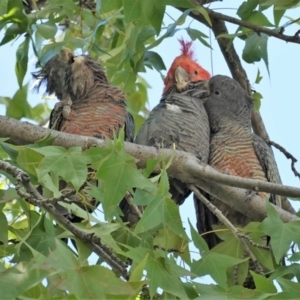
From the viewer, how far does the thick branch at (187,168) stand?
3355 mm

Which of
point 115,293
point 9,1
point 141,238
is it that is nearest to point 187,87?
point 9,1

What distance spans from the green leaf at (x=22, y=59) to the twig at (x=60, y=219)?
1175mm

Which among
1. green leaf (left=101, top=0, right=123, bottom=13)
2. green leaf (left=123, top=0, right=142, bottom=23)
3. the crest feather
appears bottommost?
green leaf (left=123, top=0, right=142, bottom=23)

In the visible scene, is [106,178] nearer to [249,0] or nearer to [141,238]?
[141,238]

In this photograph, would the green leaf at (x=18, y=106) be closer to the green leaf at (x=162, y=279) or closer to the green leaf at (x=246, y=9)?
the green leaf at (x=246, y=9)

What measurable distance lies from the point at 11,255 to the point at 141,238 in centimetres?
55

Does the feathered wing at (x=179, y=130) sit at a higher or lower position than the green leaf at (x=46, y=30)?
lower

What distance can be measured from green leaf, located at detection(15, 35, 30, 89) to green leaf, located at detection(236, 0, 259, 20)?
1.20 meters

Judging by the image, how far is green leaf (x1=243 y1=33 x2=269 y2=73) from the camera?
4.18 metres

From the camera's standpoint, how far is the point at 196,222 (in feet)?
15.6

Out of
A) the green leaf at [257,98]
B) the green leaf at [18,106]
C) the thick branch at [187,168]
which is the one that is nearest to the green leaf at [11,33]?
the thick branch at [187,168]

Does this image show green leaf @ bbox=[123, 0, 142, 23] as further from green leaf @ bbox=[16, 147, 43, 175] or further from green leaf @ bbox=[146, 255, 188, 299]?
green leaf @ bbox=[146, 255, 188, 299]

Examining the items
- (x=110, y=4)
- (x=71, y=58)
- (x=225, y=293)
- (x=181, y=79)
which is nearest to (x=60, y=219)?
(x=225, y=293)

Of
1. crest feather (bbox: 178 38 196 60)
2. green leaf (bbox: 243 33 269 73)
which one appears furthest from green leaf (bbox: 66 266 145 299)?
crest feather (bbox: 178 38 196 60)
